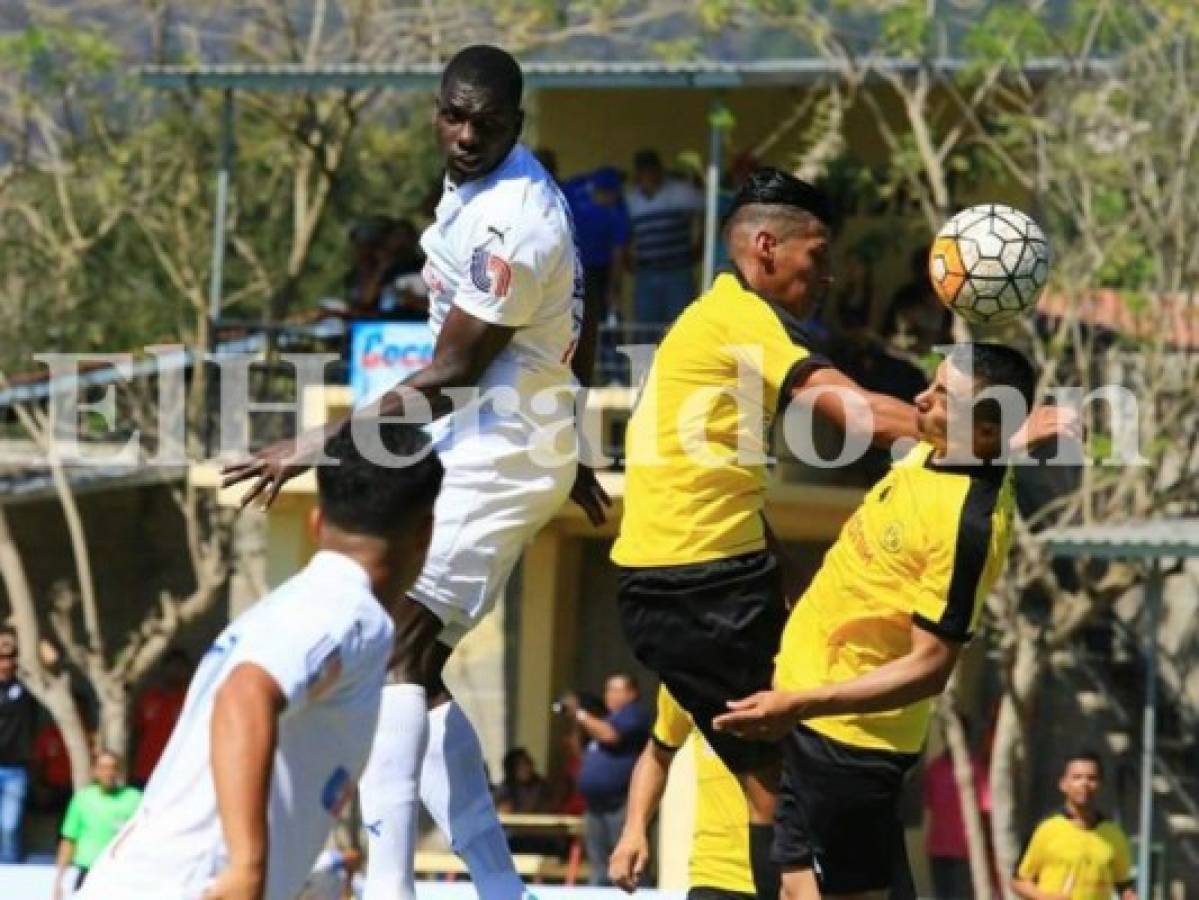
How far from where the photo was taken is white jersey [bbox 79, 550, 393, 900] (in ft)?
19.3

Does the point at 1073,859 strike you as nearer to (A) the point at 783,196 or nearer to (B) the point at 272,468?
(A) the point at 783,196

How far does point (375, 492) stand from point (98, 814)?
1180 centimetres

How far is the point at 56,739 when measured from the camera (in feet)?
77.9

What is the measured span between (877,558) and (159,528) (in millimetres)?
18777

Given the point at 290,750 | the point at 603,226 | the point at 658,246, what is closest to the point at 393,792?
the point at 290,750

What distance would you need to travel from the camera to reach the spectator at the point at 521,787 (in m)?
21.0

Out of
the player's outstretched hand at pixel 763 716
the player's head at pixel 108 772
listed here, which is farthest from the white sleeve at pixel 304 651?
the player's head at pixel 108 772

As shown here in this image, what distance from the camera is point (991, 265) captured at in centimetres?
921

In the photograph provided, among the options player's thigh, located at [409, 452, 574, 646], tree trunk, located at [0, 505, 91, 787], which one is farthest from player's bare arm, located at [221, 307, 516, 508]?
tree trunk, located at [0, 505, 91, 787]

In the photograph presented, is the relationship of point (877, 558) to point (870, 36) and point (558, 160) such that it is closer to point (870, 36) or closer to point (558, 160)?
point (870, 36)

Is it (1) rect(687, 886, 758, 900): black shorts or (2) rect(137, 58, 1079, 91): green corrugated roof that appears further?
(2) rect(137, 58, 1079, 91): green corrugated roof

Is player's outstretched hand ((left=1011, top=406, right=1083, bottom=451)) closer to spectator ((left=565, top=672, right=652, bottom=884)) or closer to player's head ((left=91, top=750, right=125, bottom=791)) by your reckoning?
player's head ((left=91, top=750, right=125, bottom=791))

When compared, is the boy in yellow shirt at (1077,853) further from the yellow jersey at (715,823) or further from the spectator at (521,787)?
the yellow jersey at (715,823)

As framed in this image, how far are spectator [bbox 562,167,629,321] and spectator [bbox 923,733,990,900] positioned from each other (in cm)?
419
